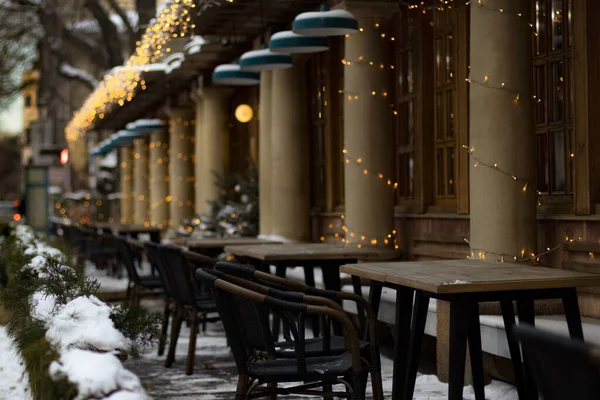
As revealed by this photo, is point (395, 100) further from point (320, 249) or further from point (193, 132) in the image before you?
point (193, 132)

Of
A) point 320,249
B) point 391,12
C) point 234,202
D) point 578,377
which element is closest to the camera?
point 578,377

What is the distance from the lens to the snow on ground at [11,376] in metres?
5.26

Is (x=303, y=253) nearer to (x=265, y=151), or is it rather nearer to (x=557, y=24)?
(x=557, y=24)

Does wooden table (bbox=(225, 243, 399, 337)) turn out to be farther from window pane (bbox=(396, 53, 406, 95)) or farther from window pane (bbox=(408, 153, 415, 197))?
window pane (bbox=(396, 53, 406, 95))

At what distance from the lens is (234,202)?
1605 centimetres

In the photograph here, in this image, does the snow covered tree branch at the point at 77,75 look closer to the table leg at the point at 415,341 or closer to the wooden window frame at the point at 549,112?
the wooden window frame at the point at 549,112

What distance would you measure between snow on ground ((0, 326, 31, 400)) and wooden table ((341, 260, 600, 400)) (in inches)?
72.9

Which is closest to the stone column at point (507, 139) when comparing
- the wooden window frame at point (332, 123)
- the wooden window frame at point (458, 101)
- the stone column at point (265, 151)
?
the wooden window frame at point (458, 101)

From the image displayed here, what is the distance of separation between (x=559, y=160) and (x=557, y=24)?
0.97 m

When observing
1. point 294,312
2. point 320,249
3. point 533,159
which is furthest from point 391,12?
point 294,312

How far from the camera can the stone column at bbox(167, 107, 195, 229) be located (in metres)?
21.6

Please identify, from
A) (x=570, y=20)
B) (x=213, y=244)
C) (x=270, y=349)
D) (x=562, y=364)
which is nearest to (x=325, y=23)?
(x=570, y=20)

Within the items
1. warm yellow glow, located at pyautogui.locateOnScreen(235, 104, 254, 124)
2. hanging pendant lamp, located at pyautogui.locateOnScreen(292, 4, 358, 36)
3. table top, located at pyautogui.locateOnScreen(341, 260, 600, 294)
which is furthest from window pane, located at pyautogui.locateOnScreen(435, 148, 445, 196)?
warm yellow glow, located at pyautogui.locateOnScreen(235, 104, 254, 124)

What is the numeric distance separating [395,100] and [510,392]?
5.05 metres
